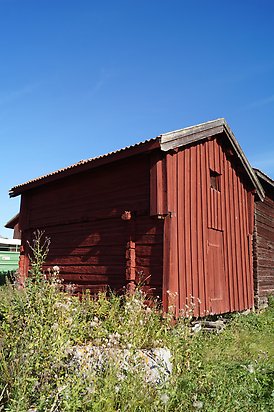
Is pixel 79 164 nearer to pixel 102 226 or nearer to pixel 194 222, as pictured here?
pixel 102 226

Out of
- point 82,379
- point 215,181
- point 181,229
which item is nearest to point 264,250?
point 215,181

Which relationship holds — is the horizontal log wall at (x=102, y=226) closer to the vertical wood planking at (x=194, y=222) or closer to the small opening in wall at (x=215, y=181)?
the vertical wood planking at (x=194, y=222)

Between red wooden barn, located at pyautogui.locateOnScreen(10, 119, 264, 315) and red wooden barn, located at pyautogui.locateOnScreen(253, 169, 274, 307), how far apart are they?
1.23m

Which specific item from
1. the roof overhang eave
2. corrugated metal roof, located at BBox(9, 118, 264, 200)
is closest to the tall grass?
corrugated metal roof, located at BBox(9, 118, 264, 200)

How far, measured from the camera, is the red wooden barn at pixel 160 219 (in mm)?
8719

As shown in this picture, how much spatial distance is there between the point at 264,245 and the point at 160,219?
7991mm

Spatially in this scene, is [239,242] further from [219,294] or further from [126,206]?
[126,206]

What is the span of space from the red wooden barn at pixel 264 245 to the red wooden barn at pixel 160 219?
123 centimetres

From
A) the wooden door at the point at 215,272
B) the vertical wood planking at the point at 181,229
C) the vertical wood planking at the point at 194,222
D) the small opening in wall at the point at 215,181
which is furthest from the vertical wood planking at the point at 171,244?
the small opening in wall at the point at 215,181

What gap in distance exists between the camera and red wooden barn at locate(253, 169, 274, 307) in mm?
14014

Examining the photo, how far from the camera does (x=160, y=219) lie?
343 inches

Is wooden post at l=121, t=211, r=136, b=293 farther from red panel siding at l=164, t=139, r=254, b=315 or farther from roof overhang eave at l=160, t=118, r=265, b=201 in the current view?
roof overhang eave at l=160, t=118, r=265, b=201

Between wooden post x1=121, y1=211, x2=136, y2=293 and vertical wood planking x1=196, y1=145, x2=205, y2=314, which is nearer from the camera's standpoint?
wooden post x1=121, y1=211, x2=136, y2=293

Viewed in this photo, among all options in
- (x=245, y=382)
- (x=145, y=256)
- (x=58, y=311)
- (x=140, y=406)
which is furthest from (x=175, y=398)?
(x=145, y=256)
